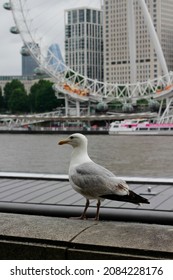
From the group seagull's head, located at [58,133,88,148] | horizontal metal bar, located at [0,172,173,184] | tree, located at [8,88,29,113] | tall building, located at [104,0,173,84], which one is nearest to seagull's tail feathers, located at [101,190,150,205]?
seagull's head, located at [58,133,88,148]

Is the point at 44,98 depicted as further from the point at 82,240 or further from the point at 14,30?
→ the point at 82,240

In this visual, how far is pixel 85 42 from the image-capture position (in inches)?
2719

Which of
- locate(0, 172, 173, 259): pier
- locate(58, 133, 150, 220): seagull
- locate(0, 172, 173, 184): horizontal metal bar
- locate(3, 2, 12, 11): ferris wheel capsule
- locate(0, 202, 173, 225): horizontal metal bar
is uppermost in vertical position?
locate(3, 2, 12, 11): ferris wheel capsule

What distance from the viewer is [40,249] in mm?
1644

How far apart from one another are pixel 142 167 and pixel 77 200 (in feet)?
34.1

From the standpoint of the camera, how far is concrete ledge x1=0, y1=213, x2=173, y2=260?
153 cm

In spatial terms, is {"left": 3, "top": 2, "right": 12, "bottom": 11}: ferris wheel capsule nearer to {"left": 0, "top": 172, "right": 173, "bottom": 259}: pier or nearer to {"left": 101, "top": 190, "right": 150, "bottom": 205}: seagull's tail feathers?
{"left": 0, "top": 172, "right": 173, "bottom": 259}: pier

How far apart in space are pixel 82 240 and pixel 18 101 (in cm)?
5216

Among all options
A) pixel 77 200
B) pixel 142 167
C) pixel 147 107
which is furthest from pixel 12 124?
pixel 77 200

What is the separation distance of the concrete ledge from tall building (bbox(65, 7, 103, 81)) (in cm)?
6713

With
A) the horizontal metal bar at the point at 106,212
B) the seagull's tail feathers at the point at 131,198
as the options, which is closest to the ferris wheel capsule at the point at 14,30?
the horizontal metal bar at the point at 106,212

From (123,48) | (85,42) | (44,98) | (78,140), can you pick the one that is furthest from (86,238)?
(123,48)

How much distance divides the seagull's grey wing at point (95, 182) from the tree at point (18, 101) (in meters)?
51.3

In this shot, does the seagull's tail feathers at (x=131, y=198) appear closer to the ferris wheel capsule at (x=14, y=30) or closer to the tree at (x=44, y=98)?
the ferris wheel capsule at (x=14, y=30)
